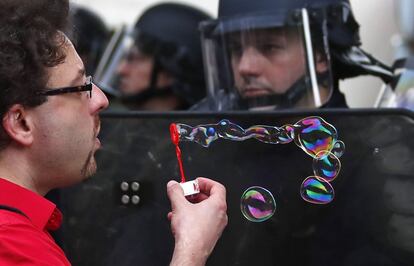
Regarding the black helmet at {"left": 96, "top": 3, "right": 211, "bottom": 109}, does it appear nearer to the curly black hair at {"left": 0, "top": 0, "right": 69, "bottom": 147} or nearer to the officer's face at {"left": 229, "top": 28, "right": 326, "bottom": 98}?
the officer's face at {"left": 229, "top": 28, "right": 326, "bottom": 98}

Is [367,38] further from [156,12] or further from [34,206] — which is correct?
[34,206]

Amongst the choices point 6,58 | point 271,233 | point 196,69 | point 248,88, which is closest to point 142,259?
point 271,233

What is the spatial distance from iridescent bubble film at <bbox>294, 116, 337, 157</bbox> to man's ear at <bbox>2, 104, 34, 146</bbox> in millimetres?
707

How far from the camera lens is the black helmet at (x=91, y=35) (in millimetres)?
6344

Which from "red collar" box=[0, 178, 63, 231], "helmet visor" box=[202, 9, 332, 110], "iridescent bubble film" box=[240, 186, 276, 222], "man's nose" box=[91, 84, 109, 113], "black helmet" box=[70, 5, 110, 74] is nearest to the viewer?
"red collar" box=[0, 178, 63, 231]

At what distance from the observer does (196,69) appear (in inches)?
194

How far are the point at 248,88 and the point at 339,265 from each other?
1117mm

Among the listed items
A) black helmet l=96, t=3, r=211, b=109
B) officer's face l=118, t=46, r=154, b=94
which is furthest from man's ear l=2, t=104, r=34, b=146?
officer's face l=118, t=46, r=154, b=94

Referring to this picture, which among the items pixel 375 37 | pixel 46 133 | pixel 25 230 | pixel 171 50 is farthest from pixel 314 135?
pixel 375 37

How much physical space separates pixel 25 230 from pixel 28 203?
0.15m

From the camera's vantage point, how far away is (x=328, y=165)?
7.12ft

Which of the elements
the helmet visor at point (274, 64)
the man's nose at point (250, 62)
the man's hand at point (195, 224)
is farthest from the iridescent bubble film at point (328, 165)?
the man's nose at point (250, 62)

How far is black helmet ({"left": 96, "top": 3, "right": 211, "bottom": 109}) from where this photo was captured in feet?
16.0

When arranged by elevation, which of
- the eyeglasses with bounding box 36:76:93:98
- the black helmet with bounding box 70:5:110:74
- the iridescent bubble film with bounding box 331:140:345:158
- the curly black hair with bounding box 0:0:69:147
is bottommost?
the black helmet with bounding box 70:5:110:74
